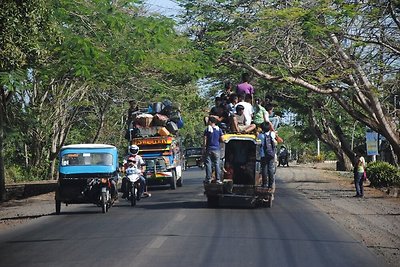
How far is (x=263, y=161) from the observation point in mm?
18688

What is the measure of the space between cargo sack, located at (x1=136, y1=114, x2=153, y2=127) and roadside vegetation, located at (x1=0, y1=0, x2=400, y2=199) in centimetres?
197

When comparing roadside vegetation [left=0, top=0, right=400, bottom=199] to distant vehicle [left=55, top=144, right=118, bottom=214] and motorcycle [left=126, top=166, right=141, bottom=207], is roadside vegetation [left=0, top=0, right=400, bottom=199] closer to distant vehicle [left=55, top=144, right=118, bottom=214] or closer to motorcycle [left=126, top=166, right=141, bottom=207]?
distant vehicle [left=55, top=144, right=118, bottom=214]

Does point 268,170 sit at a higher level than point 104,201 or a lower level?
higher

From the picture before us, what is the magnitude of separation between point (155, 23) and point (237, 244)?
981 centimetres

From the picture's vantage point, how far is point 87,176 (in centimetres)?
1845

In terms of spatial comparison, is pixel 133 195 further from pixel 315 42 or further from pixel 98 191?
pixel 315 42

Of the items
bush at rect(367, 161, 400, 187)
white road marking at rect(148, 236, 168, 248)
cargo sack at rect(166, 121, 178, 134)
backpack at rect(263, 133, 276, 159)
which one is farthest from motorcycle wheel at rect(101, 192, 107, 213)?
bush at rect(367, 161, 400, 187)

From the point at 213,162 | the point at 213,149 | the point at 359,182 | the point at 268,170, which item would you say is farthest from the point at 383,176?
the point at 213,149

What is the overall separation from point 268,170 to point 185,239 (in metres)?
6.31

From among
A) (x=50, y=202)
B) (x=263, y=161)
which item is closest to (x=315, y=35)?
(x=263, y=161)

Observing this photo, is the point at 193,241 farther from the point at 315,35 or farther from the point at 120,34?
the point at 315,35

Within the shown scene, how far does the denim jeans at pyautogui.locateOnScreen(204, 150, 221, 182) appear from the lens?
727 inches

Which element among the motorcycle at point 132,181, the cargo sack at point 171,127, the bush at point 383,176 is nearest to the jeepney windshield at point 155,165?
the cargo sack at point 171,127

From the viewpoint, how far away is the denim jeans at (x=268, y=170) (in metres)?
18.5
